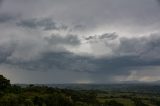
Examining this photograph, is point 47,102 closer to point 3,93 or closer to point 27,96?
point 27,96

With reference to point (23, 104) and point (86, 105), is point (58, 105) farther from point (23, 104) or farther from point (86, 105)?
point (23, 104)

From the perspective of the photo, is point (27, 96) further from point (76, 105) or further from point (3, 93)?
point (76, 105)

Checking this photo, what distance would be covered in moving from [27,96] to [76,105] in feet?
96.8

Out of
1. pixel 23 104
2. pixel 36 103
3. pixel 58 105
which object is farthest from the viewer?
pixel 58 105

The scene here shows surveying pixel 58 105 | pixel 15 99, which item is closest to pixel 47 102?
pixel 58 105

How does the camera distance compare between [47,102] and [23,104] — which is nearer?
[23,104]

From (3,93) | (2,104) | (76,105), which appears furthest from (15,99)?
(76,105)

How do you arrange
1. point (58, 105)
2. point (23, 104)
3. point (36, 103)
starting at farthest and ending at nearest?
point (58, 105) → point (36, 103) → point (23, 104)

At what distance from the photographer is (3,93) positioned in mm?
195750

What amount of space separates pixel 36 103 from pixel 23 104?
61.4 feet

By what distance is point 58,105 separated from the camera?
198m

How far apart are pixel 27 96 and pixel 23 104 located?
30.5 m

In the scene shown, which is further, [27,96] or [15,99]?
[27,96]

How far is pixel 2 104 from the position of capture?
172 m
